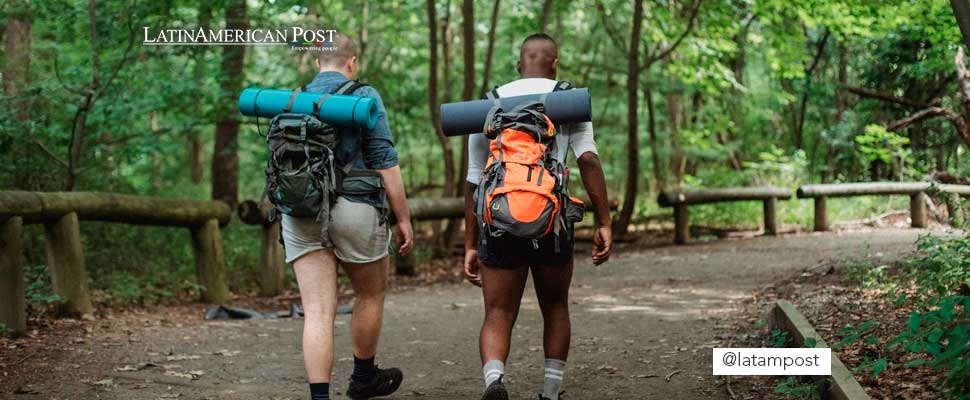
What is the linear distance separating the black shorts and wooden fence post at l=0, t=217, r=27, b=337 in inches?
170

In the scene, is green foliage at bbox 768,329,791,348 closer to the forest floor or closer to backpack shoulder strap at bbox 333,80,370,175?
the forest floor

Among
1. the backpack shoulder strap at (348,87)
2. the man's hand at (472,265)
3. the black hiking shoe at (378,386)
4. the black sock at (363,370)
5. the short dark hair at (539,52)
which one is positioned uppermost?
the short dark hair at (539,52)

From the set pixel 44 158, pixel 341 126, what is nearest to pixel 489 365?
pixel 341 126

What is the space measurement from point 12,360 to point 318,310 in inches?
109

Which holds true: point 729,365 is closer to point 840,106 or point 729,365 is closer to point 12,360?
point 12,360

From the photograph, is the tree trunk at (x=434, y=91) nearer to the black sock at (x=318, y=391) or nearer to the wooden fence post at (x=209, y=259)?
the wooden fence post at (x=209, y=259)

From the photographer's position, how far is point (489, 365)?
4.29 m

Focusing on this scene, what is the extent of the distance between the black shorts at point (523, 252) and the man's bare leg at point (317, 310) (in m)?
0.81

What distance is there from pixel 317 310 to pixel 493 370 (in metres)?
0.91

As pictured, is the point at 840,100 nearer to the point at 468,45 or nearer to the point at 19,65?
the point at 468,45

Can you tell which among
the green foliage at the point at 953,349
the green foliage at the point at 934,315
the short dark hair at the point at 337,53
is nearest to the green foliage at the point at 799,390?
the green foliage at the point at 934,315

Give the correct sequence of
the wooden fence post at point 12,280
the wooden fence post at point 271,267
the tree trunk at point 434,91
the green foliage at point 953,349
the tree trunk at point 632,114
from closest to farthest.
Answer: the green foliage at point 953,349 < the wooden fence post at point 12,280 < the wooden fence post at point 271,267 < the tree trunk at point 434,91 < the tree trunk at point 632,114

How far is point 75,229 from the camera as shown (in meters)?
7.81

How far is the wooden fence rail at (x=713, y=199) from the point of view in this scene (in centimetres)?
1588
